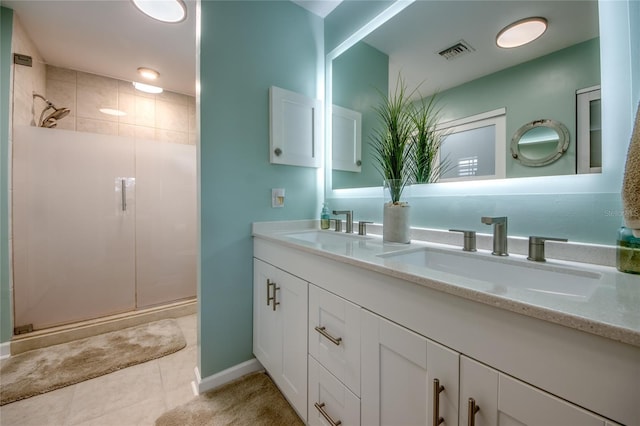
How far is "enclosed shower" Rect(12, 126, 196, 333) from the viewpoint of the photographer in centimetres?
184

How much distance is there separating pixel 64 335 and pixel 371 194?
2.44 m

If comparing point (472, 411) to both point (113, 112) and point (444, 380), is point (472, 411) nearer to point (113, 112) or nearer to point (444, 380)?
point (444, 380)

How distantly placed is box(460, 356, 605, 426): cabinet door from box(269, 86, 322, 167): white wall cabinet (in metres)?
1.31

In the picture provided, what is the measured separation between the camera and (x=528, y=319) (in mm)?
428


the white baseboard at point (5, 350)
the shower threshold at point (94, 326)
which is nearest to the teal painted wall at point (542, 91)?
the shower threshold at point (94, 326)

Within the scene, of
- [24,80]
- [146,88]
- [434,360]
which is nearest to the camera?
[434,360]

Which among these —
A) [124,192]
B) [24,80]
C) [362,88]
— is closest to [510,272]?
[362,88]

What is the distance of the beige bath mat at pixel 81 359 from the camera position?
137 centimetres

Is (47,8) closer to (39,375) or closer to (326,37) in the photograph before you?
(326,37)

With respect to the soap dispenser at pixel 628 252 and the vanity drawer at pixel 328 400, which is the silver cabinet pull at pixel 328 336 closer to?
the vanity drawer at pixel 328 400

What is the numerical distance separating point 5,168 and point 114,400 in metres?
1.70

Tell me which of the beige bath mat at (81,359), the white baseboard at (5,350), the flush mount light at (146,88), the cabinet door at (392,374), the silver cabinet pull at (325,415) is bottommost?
the beige bath mat at (81,359)

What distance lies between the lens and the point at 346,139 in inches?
63.6

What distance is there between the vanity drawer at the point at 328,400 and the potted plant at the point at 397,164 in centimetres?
60
